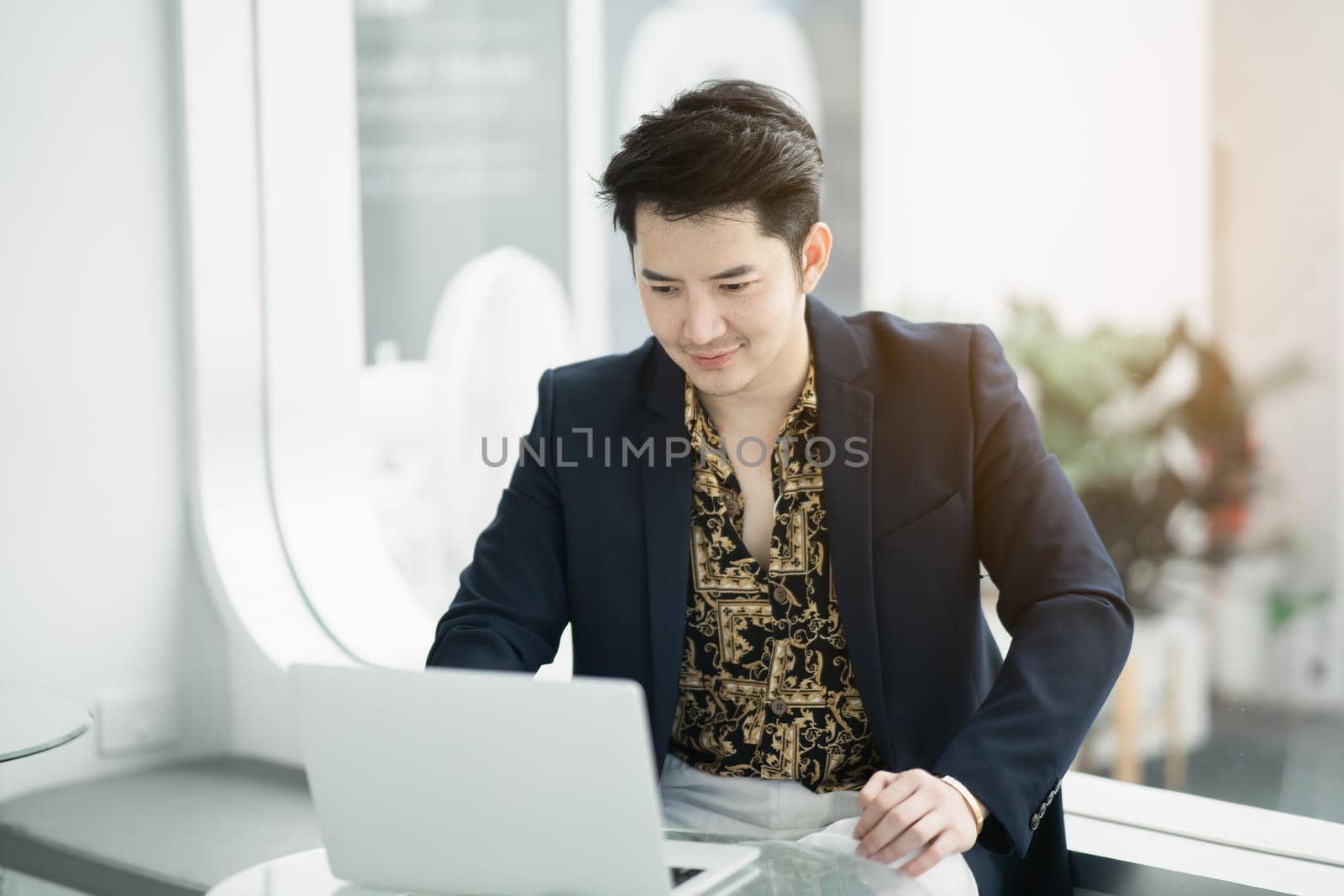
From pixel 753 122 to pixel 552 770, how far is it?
80cm

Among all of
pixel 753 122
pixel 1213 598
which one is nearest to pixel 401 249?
pixel 1213 598

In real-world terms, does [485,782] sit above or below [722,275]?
below

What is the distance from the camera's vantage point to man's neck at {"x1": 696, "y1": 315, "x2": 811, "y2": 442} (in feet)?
Result: 5.26

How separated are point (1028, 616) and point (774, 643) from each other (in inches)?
11.5

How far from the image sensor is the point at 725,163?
144cm

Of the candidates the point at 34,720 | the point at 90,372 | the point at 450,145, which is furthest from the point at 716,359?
the point at 450,145

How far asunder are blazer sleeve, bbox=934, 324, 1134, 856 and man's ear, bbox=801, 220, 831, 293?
0.21 m

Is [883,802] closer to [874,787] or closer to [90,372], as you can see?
[874,787]

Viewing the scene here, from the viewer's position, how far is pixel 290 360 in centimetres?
271

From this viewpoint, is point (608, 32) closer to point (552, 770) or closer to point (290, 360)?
point (290, 360)

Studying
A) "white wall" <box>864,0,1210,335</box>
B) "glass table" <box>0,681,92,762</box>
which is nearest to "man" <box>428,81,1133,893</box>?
"glass table" <box>0,681,92,762</box>

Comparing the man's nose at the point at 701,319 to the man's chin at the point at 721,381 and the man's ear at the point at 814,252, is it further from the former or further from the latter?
the man's ear at the point at 814,252

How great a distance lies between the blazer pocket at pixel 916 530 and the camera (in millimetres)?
1521

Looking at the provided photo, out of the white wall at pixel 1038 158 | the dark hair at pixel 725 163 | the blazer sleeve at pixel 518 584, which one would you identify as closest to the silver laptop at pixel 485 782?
the blazer sleeve at pixel 518 584
